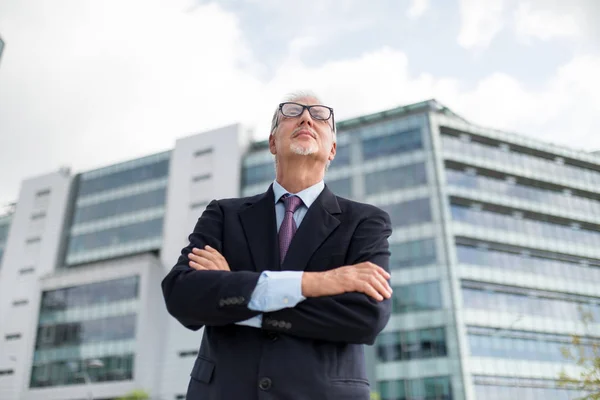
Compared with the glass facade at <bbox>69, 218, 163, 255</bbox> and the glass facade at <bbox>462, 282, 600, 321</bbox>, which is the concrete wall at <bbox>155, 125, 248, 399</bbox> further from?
the glass facade at <bbox>462, 282, 600, 321</bbox>

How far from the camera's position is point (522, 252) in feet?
141

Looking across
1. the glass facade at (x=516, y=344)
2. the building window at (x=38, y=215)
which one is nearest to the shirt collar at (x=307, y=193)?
the glass facade at (x=516, y=344)

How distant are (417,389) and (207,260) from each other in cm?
3650

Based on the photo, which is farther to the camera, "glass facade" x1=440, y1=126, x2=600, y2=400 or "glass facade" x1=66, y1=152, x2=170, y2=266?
"glass facade" x1=66, y1=152, x2=170, y2=266

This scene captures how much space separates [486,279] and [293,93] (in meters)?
39.1

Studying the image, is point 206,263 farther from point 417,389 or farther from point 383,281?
point 417,389

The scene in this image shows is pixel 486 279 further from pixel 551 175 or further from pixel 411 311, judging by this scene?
pixel 551 175

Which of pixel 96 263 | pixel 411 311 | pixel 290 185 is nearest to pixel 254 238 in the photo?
pixel 290 185

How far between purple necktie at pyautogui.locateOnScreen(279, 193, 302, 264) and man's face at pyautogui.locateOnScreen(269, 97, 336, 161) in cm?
22

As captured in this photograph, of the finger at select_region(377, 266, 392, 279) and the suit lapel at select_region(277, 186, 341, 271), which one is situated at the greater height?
the suit lapel at select_region(277, 186, 341, 271)

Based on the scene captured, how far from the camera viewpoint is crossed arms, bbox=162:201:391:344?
2.42m

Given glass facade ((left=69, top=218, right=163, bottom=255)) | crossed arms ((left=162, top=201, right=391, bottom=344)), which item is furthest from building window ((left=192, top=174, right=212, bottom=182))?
crossed arms ((left=162, top=201, right=391, bottom=344))

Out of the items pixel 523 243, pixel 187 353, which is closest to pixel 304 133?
pixel 523 243

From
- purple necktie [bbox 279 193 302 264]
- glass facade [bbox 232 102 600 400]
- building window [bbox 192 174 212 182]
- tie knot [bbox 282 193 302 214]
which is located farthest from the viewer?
building window [bbox 192 174 212 182]
